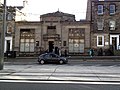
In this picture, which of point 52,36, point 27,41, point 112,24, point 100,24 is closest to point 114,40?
point 112,24

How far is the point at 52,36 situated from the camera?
184 ft

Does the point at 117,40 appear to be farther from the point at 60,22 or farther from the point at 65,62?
the point at 65,62

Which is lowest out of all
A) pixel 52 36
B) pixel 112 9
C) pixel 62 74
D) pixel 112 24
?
pixel 62 74

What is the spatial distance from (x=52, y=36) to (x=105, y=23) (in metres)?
11.0

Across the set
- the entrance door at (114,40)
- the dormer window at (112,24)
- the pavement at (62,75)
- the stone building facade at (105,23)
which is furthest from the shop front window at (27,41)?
the pavement at (62,75)

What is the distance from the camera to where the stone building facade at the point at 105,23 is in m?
55.9

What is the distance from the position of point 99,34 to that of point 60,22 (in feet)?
26.8

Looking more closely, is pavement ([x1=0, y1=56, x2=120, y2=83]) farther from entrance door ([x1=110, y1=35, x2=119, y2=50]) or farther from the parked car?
entrance door ([x1=110, y1=35, x2=119, y2=50])

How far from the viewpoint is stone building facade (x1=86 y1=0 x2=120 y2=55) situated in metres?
55.9

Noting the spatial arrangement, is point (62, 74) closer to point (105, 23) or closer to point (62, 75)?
point (62, 75)

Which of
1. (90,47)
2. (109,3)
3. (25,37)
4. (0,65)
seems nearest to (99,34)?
(90,47)

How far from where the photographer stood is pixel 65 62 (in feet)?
130

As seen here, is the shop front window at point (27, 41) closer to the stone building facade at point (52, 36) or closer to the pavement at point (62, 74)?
the stone building facade at point (52, 36)

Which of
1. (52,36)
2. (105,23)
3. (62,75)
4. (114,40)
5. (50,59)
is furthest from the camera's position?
(105,23)
